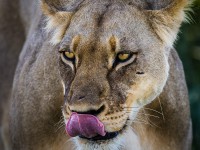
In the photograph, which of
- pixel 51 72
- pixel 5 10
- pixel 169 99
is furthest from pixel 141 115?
pixel 5 10

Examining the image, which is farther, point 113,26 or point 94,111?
point 113,26

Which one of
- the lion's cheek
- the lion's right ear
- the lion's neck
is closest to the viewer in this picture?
the lion's cheek

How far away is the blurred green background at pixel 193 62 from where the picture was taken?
876 cm

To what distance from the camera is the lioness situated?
197 inches

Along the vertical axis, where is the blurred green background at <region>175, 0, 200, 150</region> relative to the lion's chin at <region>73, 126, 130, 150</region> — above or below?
below

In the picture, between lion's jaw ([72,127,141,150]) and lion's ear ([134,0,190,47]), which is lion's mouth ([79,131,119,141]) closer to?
lion's jaw ([72,127,141,150])

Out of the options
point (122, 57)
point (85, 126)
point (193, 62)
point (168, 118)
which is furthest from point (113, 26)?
point (193, 62)

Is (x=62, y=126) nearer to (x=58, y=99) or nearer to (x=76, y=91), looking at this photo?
(x=58, y=99)

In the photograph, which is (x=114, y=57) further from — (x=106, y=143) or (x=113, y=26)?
(x=106, y=143)

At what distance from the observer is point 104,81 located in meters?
5.01

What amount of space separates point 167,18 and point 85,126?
0.86 meters

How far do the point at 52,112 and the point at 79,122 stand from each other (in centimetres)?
99

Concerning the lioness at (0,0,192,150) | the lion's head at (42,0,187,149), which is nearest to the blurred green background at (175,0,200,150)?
the lioness at (0,0,192,150)

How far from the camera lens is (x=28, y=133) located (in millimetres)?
6008
